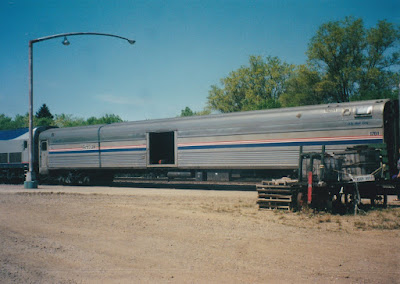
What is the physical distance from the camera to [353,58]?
4116 cm

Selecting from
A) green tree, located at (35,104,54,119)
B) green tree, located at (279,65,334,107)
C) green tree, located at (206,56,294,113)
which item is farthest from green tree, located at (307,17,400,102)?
green tree, located at (35,104,54,119)

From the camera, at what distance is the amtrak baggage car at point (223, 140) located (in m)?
15.1

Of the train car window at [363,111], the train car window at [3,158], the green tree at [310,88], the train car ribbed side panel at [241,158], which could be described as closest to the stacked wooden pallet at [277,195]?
the train car ribbed side panel at [241,158]

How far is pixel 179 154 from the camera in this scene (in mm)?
19922

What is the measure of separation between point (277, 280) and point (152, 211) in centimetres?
649

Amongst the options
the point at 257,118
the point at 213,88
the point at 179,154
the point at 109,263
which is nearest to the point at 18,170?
the point at 179,154

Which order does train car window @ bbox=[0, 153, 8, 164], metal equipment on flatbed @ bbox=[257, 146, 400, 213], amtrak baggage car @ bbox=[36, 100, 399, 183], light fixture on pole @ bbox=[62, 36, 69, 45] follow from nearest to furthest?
metal equipment on flatbed @ bbox=[257, 146, 400, 213], amtrak baggage car @ bbox=[36, 100, 399, 183], light fixture on pole @ bbox=[62, 36, 69, 45], train car window @ bbox=[0, 153, 8, 164]

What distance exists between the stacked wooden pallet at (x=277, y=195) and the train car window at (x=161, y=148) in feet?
36.3

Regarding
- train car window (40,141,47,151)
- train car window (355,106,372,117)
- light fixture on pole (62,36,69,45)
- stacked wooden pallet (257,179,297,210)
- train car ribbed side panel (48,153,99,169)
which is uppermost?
light fixture on pole (62,36,69,45)

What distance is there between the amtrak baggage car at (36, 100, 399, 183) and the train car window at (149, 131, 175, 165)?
7 centimetres

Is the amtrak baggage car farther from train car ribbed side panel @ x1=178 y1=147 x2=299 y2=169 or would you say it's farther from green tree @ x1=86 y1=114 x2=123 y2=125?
green tree @ x1=86 y1=114 x2=123 y2=125

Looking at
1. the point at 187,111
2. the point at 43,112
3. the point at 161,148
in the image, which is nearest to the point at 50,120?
the point at 43,112

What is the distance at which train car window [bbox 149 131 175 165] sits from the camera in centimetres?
2234

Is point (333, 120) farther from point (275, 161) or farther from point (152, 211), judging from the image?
point (152, 211)
